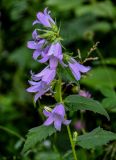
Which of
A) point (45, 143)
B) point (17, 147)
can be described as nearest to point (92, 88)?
point (45, 143)

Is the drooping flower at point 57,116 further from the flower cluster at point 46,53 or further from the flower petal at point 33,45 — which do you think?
the flower petal at point 33,45

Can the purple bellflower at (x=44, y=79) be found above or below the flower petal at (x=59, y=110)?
above

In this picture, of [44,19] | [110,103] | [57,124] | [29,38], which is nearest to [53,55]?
[44,19]

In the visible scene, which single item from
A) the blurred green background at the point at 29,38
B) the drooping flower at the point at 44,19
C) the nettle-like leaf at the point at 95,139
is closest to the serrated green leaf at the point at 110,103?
the nettle-like leaf at the point at 95,139

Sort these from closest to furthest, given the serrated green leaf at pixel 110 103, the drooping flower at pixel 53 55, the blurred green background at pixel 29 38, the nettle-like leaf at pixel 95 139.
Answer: the drooping flower at pixel 53 55, the nettle-like leaf at pixel 95 139, the serrated green leaf at pixel 110 103, the blurred green background at pixel 29 38

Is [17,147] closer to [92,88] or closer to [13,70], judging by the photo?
[92,88]

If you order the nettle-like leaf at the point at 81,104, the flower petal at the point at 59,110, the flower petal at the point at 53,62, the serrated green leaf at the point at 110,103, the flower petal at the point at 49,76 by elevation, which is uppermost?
the flower petal at the point at 53,62

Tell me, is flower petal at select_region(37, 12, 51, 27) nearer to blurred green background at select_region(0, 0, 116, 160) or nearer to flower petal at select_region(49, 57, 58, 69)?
flower petal at select_region(49, 57, 58, 69)
